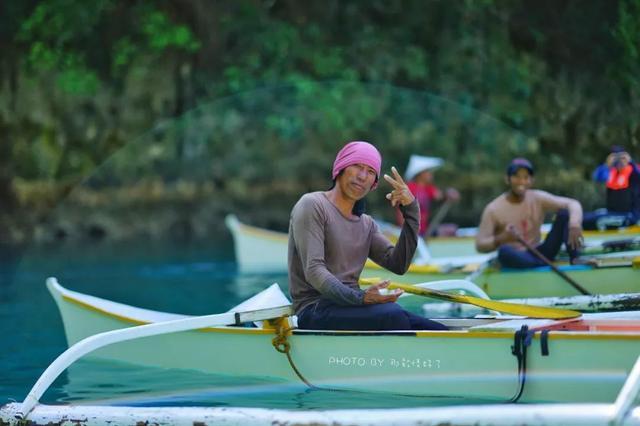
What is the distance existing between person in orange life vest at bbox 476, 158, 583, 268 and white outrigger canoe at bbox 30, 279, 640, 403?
273 centimetres

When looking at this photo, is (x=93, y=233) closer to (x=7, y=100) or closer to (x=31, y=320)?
(x=7, y=100)

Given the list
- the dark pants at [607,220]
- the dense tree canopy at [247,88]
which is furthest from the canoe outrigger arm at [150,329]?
the dense tree canopy at [247,88]

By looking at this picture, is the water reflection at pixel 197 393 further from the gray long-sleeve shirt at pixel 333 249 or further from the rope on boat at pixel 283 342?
the gray long-sleeve shirt at pixel 333 249

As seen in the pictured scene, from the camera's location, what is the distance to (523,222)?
28.6 ft

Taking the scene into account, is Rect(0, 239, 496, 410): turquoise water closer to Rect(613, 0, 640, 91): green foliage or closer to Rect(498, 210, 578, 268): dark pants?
Rect(498, 210, 578, 268): dark pants

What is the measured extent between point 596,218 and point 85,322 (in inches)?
210

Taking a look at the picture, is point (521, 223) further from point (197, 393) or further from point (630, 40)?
point (630, 40)

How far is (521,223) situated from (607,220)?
1746mm

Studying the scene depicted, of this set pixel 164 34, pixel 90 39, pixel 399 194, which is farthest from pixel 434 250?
pixel 90 39

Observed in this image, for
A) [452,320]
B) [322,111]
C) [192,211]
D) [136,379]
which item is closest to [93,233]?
[192,211]

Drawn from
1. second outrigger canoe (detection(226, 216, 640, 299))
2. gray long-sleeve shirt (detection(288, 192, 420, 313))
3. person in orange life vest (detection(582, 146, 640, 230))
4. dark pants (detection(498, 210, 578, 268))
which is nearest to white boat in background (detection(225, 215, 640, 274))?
second outrigger canoe (detection(226, 216, 640, 299))

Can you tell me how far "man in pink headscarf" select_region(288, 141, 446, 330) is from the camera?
521 centimetres

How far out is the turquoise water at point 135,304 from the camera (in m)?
5.69

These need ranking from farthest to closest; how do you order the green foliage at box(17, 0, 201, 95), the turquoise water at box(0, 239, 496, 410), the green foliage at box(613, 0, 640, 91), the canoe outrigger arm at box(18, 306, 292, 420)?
the green foliage at box(17, 0, 201, 95) < the green foliage at box(613, 0, 640, 91) < the turquoise water at box(0, 239, 496, 410) < the canoe outrigger arm at box(18, 306, 292, 420)
